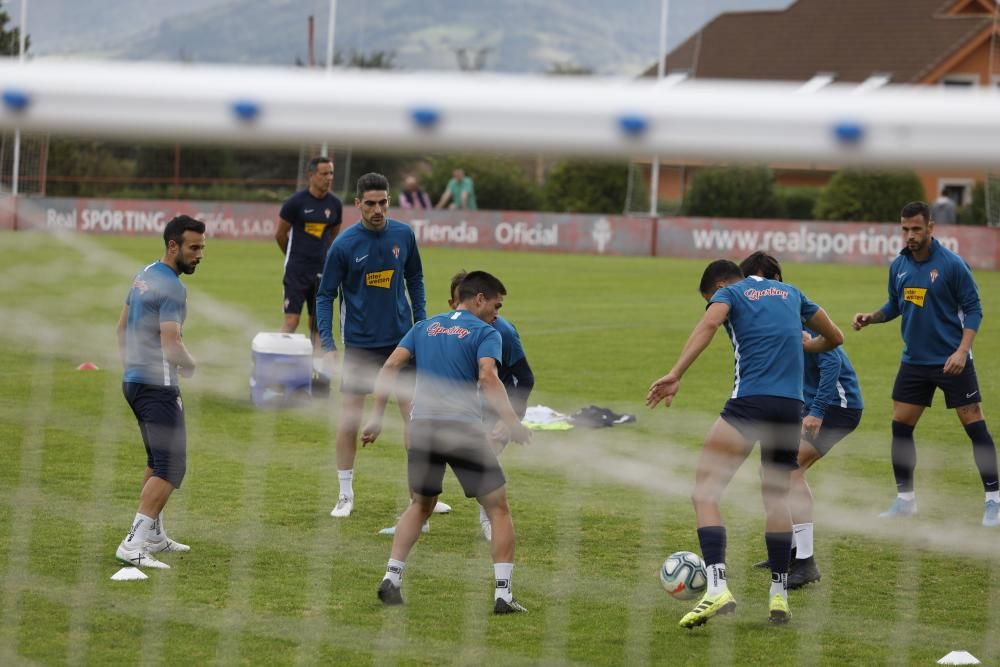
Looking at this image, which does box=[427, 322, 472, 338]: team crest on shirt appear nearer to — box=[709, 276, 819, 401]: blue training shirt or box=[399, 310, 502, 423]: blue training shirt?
box=[399, 310, 502, 423]: blue training shirt

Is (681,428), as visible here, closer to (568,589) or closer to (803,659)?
(568,589)

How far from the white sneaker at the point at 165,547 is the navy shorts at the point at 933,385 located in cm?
453

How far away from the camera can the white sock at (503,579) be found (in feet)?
22.6

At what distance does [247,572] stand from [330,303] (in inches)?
90.1

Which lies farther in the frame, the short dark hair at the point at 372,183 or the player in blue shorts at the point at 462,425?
the short dark hair at the point at 372,183

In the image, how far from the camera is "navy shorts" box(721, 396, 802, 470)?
6949mm

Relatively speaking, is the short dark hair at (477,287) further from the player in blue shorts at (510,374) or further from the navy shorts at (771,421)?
the navy shorts at (771,421)

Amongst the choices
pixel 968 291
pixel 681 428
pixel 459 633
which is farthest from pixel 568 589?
pixel 681 428

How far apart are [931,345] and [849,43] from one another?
38844 millimetres

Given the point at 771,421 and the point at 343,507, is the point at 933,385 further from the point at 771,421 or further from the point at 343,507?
the point at 343,507

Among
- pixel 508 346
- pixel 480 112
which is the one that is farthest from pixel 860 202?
pixel 480 112

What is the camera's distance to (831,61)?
4628 centimetres

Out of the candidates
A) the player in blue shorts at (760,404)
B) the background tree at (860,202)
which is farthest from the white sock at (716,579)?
the background tree at (860,202)

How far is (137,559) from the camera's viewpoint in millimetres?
7500
